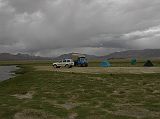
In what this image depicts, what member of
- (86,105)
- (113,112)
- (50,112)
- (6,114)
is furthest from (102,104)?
(6,114)

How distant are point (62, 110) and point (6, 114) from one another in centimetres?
360

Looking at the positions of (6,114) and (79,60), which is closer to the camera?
(6,114)

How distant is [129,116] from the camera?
1739 centimetres

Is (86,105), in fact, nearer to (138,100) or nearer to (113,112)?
(113,112)

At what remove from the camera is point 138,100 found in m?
23.4

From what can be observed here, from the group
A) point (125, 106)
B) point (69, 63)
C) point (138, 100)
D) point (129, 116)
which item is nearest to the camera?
point (129, 116)

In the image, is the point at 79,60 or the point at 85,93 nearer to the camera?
the point at 85,93

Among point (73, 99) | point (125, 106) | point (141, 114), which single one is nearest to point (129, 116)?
point (141, 114)

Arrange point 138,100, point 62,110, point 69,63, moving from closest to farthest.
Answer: point 62,110, point 138,100, point 69,63

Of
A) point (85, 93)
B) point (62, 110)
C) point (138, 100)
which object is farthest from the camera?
point (85, 93)

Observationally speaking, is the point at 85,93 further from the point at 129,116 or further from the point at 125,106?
the point at 129,116

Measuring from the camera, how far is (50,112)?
18.1 meters

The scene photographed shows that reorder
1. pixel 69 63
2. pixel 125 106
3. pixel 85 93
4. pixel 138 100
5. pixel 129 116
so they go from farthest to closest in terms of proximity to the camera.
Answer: pixel 69 63, pixel 85 93, pixel 138 100, pixel 125 106, pixel 129 116

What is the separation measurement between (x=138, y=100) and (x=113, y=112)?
559cm
